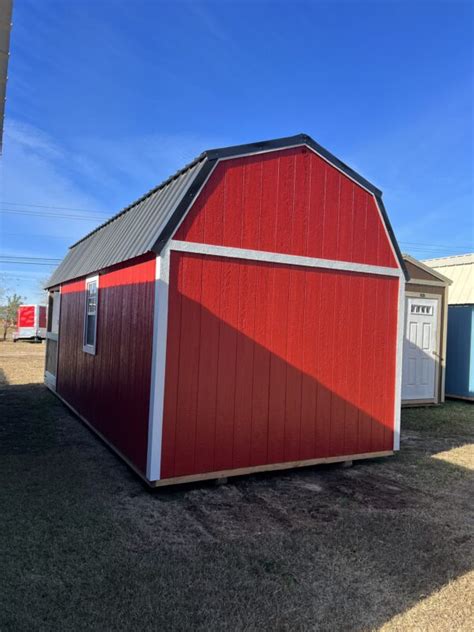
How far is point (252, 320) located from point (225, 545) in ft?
7.10

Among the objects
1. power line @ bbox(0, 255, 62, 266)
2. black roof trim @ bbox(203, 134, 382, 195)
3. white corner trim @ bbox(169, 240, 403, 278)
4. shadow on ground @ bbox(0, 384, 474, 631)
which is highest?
power line @ bbox(0, 255, 62, 266)

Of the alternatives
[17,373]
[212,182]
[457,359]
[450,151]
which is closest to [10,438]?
[212,182]

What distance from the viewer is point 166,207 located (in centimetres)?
458

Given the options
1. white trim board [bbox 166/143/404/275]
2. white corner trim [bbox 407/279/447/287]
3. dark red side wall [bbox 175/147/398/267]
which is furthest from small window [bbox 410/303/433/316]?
dark red side wall [bbox 175/147/398/267]

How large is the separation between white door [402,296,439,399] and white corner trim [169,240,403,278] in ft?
14.1

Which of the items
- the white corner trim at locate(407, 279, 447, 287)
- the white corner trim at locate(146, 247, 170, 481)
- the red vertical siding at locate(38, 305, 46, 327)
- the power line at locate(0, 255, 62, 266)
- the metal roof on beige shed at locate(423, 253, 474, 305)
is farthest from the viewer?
the power line at locate(0, 255, 62, 266)

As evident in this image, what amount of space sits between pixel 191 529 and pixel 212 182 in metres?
3.06

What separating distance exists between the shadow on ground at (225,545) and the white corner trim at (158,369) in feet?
1.14

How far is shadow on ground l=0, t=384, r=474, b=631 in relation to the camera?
2393 mm

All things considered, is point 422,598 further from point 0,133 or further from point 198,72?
point 198,72

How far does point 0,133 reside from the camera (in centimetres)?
406

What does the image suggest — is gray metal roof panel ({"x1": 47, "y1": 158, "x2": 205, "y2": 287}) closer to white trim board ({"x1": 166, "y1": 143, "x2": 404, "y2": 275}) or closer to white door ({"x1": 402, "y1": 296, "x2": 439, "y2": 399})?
white trim board ({"x1": 166, "y1": 143, "x2": 404, "y2": 275})

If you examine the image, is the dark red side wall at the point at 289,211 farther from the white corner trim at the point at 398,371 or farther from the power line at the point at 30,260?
the power line at the point at 30,260

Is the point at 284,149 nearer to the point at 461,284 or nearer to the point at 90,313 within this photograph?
the point at 90,313
